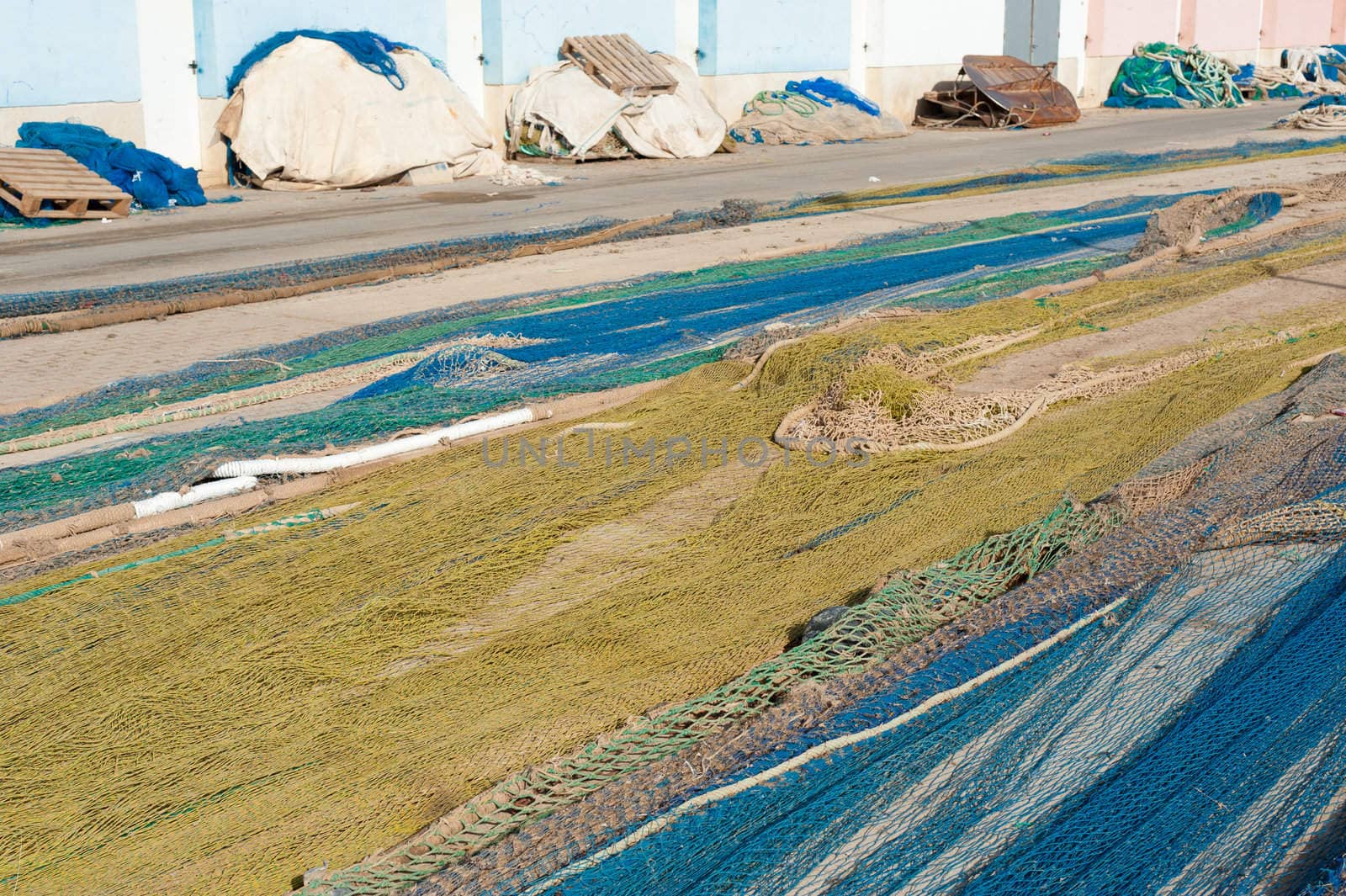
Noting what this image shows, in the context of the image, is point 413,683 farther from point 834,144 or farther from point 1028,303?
point 834,144

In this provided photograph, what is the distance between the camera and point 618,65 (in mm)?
18891

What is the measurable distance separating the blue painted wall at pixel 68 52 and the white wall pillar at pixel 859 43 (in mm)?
12697

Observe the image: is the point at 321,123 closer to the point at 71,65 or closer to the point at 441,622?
the point at 71,65

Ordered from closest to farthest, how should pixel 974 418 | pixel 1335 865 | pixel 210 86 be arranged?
pixel 1335 865
pixel 974 418
pixel 210 86

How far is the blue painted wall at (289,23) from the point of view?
1573 cm

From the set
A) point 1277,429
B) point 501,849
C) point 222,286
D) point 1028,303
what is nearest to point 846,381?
point 1277,429

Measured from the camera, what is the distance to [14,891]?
273 centimetres

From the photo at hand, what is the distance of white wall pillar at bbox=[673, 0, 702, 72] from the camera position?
2081 cm

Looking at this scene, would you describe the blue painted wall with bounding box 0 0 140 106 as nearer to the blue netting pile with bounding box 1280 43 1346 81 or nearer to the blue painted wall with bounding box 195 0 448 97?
the blue painted wall with bounding box 195 0 448 97

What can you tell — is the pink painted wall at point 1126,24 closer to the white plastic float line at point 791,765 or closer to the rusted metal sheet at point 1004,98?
the rusted metal sheet at point 1004,98

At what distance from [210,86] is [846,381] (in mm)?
12726

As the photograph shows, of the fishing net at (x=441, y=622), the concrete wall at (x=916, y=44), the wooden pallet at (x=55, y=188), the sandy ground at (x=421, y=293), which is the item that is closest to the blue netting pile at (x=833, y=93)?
the concrete wall at (x=916, y=44)

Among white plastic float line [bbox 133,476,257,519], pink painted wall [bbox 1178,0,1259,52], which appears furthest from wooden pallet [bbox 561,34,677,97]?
pink painted wall [bbox 1178,0,1259,52]

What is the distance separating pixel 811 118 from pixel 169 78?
9.88 metres
